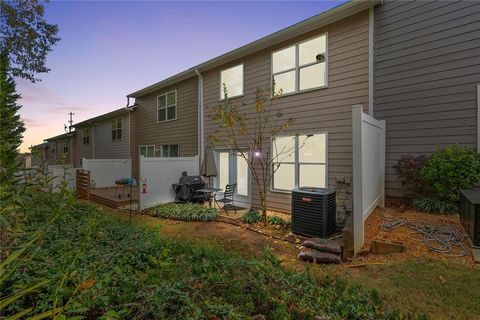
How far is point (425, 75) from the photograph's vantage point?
5.75m

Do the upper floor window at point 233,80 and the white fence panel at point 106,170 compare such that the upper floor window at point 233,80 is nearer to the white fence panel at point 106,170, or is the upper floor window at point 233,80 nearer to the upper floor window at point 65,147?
the white fence panel at point 106,170

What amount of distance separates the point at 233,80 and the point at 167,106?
4938 millimetres

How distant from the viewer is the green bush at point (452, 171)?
15.8ft

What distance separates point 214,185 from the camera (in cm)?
1012

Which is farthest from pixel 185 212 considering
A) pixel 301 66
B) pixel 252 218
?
pixel 301 66

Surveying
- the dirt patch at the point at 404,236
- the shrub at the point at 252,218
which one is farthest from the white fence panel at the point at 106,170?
the dirt patch at the point at 404,236

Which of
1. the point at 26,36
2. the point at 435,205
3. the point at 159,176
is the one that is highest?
the point at 26,36

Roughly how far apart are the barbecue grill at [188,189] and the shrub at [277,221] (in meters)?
3.47

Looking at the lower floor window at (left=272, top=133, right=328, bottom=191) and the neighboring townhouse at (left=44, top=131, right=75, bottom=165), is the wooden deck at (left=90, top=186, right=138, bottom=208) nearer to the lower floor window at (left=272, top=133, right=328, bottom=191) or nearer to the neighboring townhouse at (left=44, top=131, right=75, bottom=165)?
the lower floor window at (left=272, top=133, right=328, bottom=191)

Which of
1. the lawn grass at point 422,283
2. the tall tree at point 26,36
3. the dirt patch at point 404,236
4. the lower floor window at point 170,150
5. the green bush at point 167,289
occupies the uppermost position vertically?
the tall tree at point 26,36

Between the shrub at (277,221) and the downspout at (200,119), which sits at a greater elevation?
the downspout at (200,119)

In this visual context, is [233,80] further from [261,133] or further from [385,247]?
[385,247]

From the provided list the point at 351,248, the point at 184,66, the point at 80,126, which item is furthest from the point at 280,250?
the point at 80,126

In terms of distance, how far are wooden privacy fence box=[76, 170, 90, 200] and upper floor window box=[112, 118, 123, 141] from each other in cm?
466
